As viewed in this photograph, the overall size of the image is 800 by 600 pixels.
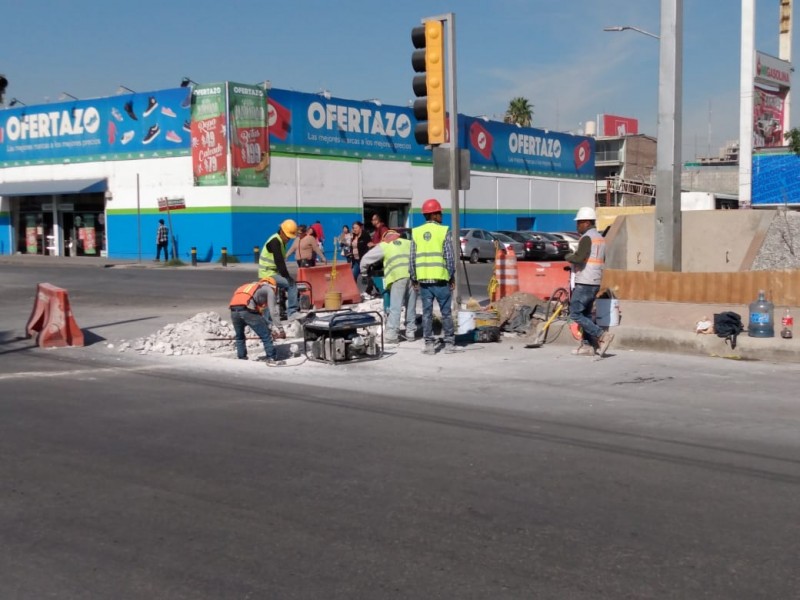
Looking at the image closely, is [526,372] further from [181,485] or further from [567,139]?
[567,139]

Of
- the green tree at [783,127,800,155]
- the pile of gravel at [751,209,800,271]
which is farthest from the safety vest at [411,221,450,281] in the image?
the green tree at [783,127,800,155]

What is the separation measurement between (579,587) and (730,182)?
77981 millimetres

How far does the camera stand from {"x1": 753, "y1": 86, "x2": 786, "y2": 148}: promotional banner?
42.5 m

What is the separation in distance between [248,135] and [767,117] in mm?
25306

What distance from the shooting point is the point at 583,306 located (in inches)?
443

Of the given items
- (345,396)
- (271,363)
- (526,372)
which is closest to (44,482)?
(345,396)

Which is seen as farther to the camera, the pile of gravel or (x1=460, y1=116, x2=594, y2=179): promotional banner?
(x1=460, y1=116, x2=594, y2=179): promotional banner

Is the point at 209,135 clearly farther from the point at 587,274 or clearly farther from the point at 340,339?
the point at 587,274

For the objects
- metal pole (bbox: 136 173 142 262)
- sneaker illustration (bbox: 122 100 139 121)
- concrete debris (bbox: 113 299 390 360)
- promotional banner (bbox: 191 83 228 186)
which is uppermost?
sneaker illustration (bbox: 122 100 139 121)

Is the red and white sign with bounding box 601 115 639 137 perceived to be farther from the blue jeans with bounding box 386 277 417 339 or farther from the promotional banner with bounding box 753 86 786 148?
the blue jeans with bounding box 386 277 417 339

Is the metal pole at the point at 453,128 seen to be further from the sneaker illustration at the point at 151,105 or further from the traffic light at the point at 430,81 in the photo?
the sneaker illustration at the point at 151,105

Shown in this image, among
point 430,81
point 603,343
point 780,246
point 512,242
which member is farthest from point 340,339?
point 512,242

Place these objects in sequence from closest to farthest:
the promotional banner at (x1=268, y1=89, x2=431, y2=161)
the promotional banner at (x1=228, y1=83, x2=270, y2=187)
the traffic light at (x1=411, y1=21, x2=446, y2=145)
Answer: the traffic light at (x1=411, y1=21, x2=446, y2=145) < the promotional banner at (x1=228, y1=83, x2=270, y2=187) < the promotional banner at (x1=268, y1=89, x2=431, y2=161)

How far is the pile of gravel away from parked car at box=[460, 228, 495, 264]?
19.5 m
